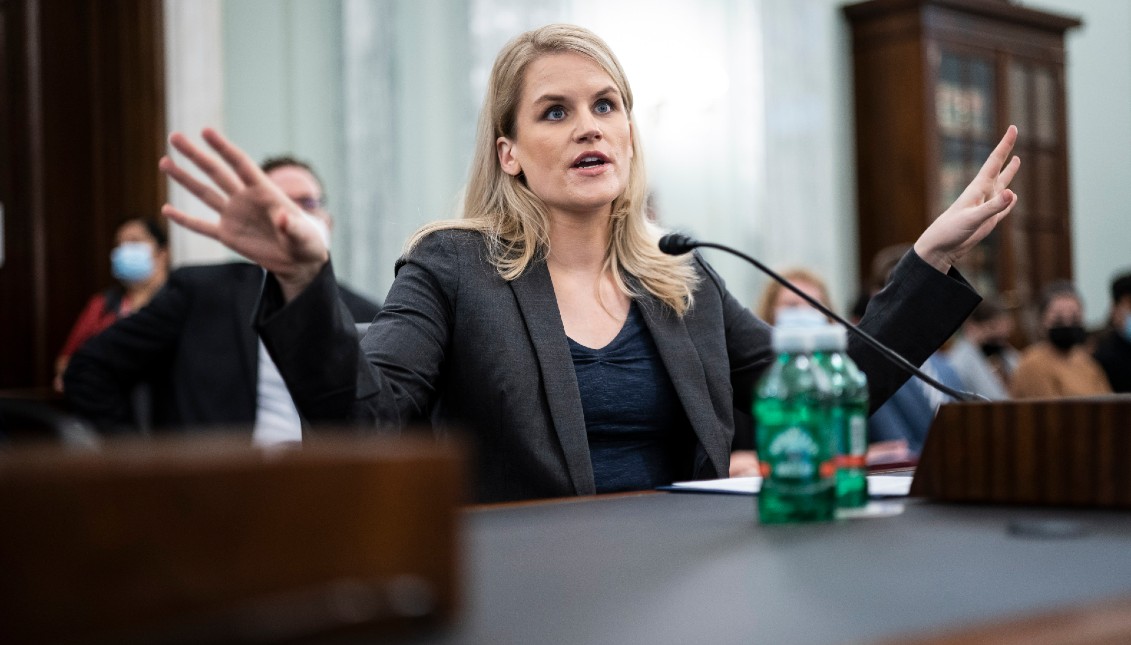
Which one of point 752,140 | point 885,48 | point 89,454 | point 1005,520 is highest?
point 885,48

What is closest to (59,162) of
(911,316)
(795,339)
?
(911,316)

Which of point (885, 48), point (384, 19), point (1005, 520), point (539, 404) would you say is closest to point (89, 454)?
point (1005, 520)

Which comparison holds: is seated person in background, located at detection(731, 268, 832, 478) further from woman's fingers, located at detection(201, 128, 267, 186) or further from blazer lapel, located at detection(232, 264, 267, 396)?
woman's fingers, located at detection(201, 128, 267, 186)

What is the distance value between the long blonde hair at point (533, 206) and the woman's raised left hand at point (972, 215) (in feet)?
1.22

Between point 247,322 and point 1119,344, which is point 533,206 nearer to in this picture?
point 247,322

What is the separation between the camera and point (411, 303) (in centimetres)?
166

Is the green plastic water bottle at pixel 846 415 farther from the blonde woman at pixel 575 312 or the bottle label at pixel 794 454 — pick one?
the blonde woman at pixel 575 312

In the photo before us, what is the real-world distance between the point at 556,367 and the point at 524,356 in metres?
0.05

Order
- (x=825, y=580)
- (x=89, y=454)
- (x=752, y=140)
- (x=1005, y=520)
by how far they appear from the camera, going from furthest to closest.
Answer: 1. (x=752, y=140)
2. (x=1005, y=520)
3. (x=825, y=580)
4. (x=89, y=454)

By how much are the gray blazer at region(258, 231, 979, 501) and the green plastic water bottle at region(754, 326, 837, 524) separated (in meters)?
0.58

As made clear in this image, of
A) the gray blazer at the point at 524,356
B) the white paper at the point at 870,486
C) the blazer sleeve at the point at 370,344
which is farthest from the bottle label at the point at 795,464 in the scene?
the gray blazer at the point at 524,356

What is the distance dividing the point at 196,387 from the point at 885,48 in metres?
4.68

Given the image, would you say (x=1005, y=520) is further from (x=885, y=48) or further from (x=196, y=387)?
(x=885, y=48)

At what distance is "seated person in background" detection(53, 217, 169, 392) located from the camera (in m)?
4.22
